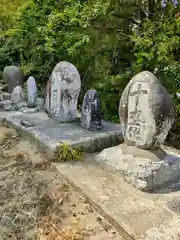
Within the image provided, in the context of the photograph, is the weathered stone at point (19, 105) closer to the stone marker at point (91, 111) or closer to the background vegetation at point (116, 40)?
the background vegetation at point (116, 40)

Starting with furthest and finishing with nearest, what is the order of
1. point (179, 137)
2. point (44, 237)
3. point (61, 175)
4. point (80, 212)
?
1. point (179, 137)
2. point (61, 175)
3. point (80, 212)
4. point (44, 237)

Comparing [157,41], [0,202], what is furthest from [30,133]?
[157,41]

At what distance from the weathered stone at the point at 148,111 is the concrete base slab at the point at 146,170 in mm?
187

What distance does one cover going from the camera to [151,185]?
117 inches

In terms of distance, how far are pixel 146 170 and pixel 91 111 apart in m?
1.41

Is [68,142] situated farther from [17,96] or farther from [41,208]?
[17,96]

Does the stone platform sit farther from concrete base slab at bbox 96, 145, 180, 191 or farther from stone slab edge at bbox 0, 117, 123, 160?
concrete base slab at bbox 96, 145, 180, 191

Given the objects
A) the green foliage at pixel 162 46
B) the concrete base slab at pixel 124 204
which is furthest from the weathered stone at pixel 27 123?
the green foliage at pixel 162 46

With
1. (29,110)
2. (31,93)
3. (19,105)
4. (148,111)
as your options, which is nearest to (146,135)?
(148,111)

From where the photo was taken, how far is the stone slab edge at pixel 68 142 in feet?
12.2

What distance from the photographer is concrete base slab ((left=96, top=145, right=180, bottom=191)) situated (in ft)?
9.73

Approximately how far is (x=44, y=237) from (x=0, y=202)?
0.69 meters

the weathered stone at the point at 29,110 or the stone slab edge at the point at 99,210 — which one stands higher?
the weathered stone at the point at 29,110

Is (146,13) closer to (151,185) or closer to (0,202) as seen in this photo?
(151,185)
